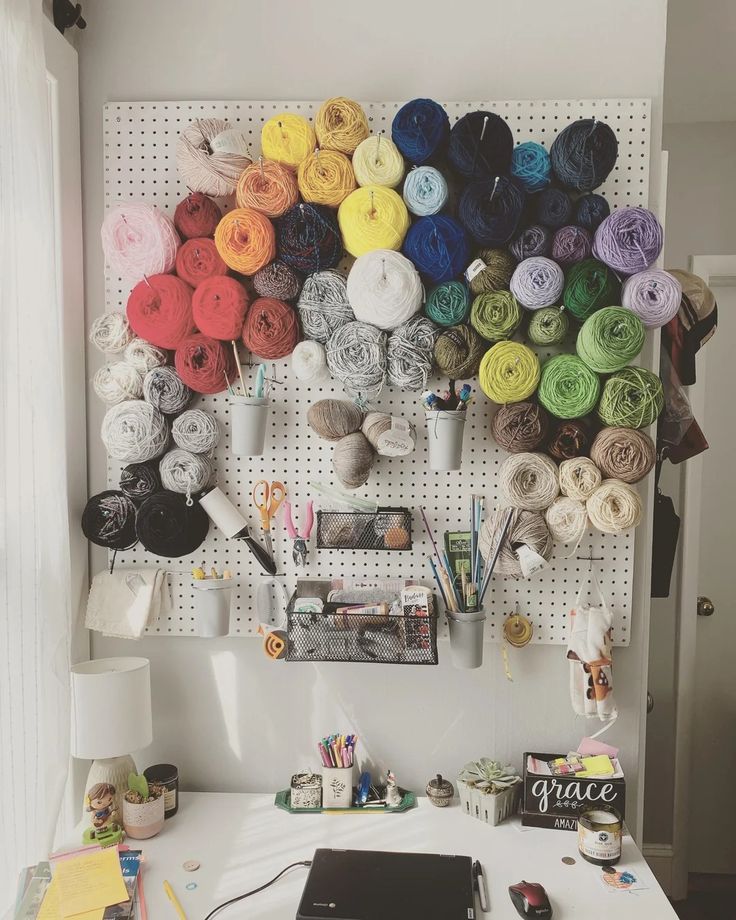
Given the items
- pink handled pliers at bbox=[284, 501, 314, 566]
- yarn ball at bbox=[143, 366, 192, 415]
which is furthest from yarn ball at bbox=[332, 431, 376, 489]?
yarn ball at bbox=[143, 366, 192, 415]

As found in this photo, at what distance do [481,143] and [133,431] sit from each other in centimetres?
88

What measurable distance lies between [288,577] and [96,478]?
0.47 meters

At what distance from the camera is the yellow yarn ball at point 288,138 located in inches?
55.0

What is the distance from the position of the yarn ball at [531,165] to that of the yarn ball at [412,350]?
13.1 inches

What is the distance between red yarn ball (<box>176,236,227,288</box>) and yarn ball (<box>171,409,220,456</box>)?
269 mm

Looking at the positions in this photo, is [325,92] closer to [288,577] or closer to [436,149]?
[436,149]

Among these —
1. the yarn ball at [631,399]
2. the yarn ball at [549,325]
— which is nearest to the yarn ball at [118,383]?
the yarn ball at [549,325]

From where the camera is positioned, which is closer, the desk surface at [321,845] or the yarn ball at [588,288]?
the desk surface at [321,845]

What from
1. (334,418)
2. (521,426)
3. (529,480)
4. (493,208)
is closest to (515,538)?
(529,480)

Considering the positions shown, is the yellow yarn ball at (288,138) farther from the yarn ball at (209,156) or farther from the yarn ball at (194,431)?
the yarn ball at (194,431)

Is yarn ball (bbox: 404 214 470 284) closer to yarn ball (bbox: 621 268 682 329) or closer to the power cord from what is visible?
yarn ball (bbox: 621 268 682 329)

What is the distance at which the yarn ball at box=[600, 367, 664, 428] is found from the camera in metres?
1.35

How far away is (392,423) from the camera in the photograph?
1426mm

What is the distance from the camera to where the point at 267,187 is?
1402mm
